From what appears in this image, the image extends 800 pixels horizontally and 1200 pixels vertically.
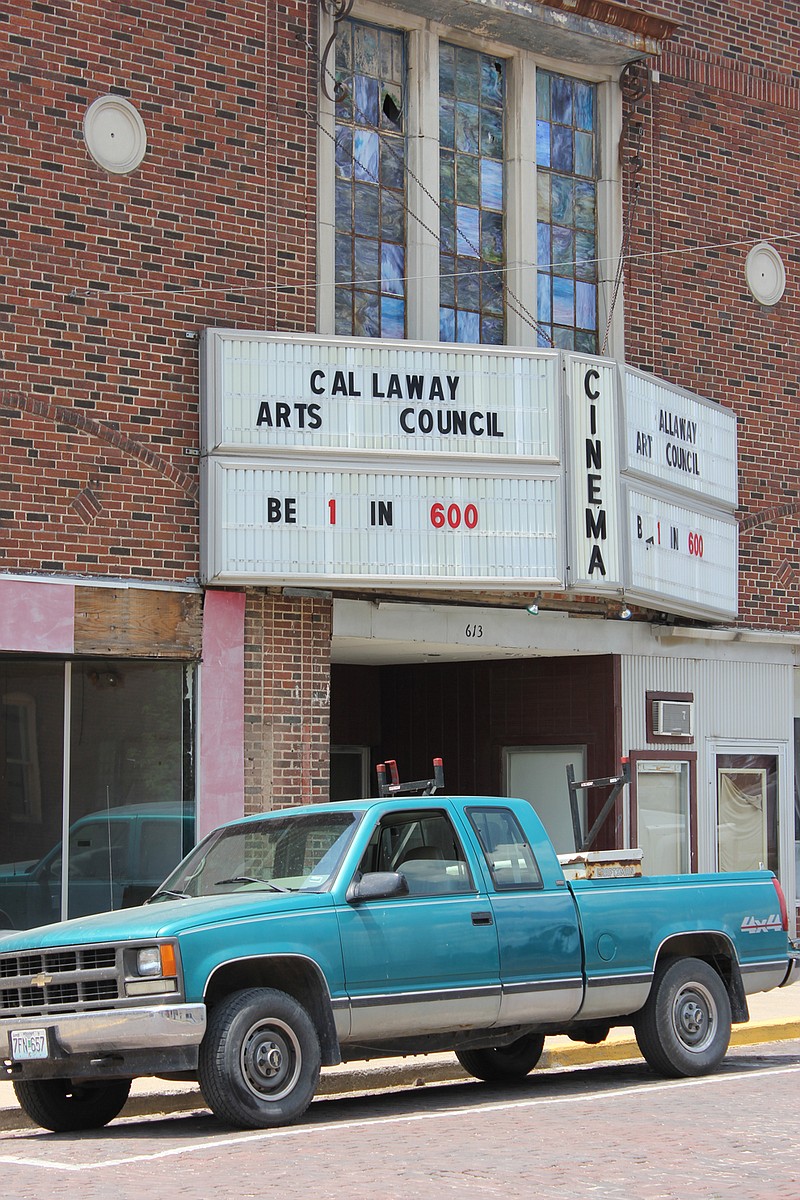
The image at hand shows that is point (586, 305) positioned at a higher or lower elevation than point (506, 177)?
lower

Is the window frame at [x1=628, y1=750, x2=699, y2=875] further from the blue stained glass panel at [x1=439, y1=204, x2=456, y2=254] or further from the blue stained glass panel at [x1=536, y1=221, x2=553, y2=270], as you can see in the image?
the blue stained glass panel at [x1=439, y1=204, x2=456, y2=254]

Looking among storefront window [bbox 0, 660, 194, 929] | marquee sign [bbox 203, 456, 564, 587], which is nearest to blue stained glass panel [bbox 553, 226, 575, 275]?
marquee sign [bbox 203, 456, 564, 587]

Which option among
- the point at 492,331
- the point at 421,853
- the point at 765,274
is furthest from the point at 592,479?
the point at 421,853

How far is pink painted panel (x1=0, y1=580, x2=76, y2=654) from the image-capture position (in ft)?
47.1

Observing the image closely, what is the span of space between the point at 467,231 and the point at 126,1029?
10.5 meters

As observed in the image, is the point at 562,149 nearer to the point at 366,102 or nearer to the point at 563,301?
the point at 563,301

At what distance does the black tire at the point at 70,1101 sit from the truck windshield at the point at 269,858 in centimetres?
111

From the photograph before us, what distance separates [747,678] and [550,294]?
4.68m

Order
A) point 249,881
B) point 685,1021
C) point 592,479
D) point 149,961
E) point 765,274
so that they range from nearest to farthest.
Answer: point 149,961, point 249,881, point 685,1021, point 592,479, point 765,274

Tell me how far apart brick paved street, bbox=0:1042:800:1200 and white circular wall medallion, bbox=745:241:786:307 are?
36.5 feet

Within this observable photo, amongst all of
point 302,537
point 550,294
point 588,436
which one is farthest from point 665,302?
point 302,537

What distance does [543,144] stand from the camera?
60.2ft

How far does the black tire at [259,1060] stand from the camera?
9117 mm

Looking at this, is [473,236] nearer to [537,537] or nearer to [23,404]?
[537,537]
